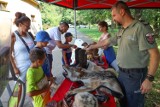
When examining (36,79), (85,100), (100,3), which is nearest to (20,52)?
(36,79)

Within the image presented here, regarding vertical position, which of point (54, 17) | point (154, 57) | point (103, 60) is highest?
point (154, 57)

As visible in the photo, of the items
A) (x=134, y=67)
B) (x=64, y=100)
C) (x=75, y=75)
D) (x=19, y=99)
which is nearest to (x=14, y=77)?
(x=19, y=99)

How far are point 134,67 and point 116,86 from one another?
314 mm

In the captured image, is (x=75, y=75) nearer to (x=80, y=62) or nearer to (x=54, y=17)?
(x=80, y=62)

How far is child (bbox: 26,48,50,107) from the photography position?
3041 millimetres

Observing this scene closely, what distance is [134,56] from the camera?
2.87 metres

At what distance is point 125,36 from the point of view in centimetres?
291

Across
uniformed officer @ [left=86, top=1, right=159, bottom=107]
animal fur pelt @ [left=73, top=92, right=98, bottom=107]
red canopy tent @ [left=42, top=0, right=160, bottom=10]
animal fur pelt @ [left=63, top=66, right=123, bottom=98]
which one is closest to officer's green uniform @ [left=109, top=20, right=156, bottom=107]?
uniformed officer @ [left=86, top=1, right=159, bottom=107]

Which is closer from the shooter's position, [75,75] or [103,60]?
[75,75]

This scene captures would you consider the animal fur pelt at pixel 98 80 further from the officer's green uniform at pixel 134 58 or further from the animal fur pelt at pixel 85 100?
the animal fur pelt at pixel 85 100

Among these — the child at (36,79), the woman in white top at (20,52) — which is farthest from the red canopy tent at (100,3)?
the child at (36,79)

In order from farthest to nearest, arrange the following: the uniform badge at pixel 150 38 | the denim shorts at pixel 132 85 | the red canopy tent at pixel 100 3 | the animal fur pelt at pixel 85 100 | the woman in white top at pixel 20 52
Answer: the red canopy tent at pixel 100 3
the woman in white top at pixel 20 52
the denim shorts at pixel 132 85
the uniform badge at pixel 150 38
the animal fur pelt at pixel 85 100

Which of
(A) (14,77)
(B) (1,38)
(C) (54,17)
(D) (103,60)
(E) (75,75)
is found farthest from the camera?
(C) (54,17)

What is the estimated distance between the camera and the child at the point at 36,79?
9.98ft
